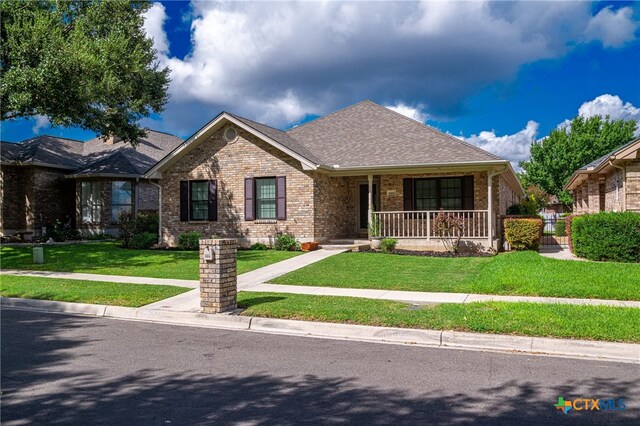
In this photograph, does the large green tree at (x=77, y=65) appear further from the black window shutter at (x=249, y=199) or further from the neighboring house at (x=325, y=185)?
the black window shutter at (x=249, y=199)

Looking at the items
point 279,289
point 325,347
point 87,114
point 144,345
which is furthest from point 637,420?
point 87,114

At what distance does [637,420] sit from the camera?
168 inches

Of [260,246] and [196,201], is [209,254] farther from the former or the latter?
[196,201]

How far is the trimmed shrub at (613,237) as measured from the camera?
46.3ft

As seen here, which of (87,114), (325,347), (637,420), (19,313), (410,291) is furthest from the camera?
(87,114)

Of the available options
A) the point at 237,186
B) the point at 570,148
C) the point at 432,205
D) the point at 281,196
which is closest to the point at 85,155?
the point at 237,186

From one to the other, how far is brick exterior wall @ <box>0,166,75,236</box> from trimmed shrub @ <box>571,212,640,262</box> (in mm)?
25070

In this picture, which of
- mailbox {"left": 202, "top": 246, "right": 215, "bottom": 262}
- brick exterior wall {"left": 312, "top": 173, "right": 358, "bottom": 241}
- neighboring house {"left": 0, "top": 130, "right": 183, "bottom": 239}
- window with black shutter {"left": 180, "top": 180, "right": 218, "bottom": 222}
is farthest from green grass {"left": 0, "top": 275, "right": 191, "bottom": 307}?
Answer: neighboring house {"left": 0, "top": 130, "right": 183, "bottom": 239}

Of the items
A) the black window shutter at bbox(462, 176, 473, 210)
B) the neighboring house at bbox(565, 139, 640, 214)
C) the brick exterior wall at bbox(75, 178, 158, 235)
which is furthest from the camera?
the brick exterior wall at bbox(75, 178, 158, 235)

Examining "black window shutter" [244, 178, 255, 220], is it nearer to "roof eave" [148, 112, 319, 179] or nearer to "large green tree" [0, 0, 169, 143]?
"roof eave" [148, 112, 319, 179]

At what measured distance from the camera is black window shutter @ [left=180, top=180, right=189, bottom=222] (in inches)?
830

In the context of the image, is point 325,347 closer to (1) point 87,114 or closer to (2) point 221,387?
(2) point 221,387

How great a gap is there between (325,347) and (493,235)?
1363 centimetres

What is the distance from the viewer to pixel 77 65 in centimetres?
1600
